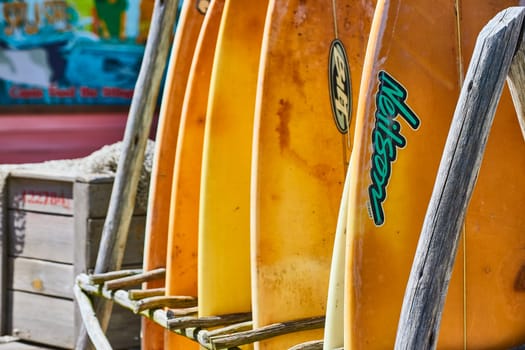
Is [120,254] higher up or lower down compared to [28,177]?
lower down

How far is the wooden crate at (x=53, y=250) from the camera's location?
4.54m

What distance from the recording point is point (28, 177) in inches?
191

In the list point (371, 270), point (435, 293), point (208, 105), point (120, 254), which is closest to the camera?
point (435, 293)

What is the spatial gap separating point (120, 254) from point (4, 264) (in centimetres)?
119

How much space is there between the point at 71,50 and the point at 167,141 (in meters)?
4.91

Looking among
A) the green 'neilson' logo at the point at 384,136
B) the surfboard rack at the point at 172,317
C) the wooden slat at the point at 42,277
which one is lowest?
the wooden slat at the point at 42,277

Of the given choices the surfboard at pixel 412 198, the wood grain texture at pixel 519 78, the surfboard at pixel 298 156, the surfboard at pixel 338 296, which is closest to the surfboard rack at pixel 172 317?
the surfboard at pixel 298 156

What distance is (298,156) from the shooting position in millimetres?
2984

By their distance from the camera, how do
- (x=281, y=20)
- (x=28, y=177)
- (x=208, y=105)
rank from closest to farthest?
(x=281, y=20), (x=208, y=105), (x=28, y=177)

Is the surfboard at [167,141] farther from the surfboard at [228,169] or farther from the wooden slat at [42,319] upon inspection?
the wooden slat at [42,319]

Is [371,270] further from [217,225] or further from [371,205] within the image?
[217,225]

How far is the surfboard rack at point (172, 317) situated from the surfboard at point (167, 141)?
88 mm

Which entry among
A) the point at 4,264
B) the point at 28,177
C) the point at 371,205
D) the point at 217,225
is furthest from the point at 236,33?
the point at 4,264

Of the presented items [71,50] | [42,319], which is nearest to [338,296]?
[42,319]
